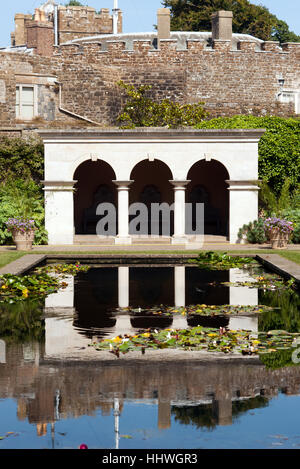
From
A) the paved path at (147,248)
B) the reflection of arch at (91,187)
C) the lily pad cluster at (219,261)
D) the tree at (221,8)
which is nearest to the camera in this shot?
the lily pad cluster at (219,261)

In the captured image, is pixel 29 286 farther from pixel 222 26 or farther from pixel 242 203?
pixel 222 26

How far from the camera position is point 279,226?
23156 mm

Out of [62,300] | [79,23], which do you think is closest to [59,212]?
[62,300]

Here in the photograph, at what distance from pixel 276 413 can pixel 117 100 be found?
33.3m

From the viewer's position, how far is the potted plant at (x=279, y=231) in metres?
23.1

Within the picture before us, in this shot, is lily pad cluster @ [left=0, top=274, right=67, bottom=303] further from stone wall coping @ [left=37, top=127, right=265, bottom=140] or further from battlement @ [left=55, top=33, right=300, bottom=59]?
battlement @ [left=55, top=33, right=300, bottom=59]

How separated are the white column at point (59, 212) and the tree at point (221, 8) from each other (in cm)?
2998

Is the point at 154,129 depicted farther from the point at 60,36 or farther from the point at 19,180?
the point at 60,36

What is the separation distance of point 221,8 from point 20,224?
3471 cm

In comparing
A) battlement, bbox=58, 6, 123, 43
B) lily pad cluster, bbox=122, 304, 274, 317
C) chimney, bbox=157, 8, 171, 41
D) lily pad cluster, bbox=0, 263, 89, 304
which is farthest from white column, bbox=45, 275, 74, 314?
battlement, bbox=58, 6, 123, 43

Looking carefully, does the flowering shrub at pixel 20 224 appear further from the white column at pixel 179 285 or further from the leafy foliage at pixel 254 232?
the leafy foliage at pixel 254 232

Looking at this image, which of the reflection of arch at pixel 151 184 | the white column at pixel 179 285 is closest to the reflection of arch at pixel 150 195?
the reflection of arch at pixel 151 184
